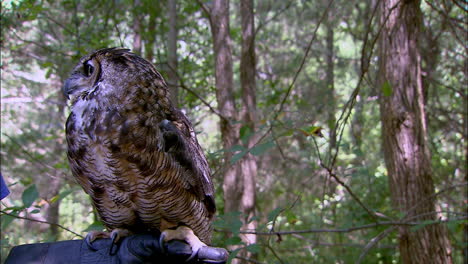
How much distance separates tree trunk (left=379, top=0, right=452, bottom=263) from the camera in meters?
3.20

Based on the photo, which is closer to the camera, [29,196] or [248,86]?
[29,196]

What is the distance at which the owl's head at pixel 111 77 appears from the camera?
1.48 meters

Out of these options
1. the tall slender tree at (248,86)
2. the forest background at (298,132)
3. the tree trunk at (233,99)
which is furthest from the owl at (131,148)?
the tall slender tree at (248,86)

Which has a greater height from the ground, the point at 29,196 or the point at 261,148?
the point at 261,148

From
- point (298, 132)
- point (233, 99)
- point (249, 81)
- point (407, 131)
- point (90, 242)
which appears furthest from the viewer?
point (249, 81)

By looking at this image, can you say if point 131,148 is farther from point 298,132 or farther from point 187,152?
point 298,132

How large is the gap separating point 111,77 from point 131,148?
32 cm

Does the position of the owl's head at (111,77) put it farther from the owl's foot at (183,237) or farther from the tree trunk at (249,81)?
the tree trunk at (249,81)

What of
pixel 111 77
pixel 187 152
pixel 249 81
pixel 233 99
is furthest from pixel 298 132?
pixel 111 77

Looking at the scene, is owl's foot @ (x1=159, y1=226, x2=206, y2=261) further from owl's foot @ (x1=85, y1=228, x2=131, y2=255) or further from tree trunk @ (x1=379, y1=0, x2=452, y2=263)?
tree trunk @ (x1=379, y1=0, x2=452, y2=263)

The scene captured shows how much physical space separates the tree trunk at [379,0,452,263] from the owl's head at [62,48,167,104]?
2.47m

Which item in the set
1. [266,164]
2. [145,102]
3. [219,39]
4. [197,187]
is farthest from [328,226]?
[145,102]

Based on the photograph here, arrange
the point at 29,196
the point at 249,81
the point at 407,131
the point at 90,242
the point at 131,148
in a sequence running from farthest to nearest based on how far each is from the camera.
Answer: the point at 249,81 → the point at 407,131 → the point at 29,196 → the point at 90,242 → the point at 131,148

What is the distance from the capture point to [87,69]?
1.71 meters
